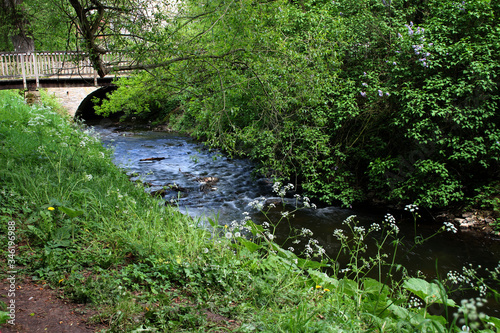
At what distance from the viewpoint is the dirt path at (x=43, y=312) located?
2307 millimetres

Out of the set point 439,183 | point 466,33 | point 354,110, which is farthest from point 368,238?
point 466,33

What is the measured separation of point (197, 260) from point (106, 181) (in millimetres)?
2734

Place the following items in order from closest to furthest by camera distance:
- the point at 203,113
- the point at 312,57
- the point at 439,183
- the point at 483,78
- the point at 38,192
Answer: the point at 38,192, the point at 203,113, the point at 483,78, the point at 439,183, the point at 312,57

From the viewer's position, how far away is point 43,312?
2457 millimetres

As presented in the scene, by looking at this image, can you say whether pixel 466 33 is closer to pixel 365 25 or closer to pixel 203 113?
pixel 365 25

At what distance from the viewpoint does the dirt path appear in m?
2.31

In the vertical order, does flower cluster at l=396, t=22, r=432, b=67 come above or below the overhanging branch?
above

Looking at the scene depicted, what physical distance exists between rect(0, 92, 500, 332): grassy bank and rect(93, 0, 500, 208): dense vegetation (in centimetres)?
288

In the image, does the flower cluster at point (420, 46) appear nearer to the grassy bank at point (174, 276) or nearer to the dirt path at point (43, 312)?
the grassy bank at point (174, 276)

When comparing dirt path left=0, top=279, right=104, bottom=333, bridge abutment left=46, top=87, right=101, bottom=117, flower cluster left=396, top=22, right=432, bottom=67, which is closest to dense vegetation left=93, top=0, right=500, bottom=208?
flower cluster left=396, top=22, right=432, bottom=67

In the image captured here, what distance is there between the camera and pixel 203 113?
21.2 ft

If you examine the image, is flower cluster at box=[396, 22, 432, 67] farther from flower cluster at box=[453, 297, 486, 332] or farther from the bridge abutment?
the bridge abutment

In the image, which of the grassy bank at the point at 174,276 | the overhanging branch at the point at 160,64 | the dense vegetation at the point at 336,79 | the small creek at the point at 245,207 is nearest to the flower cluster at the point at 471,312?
the grassy bank at the point at 174,276

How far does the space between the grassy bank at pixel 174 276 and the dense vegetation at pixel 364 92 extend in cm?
288
